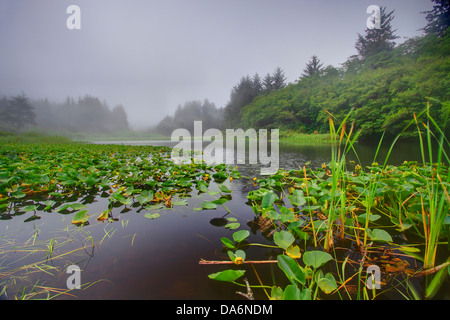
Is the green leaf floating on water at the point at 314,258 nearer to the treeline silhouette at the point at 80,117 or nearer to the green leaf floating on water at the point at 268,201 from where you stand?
the green leaf floating on water at the point at 268,201

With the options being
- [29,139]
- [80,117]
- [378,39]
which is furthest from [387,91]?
[80,117]

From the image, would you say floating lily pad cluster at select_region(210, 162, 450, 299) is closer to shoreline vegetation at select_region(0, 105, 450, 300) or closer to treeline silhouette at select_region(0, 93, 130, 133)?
shoreline vegetation at select_region(0, 105, 450, 300)

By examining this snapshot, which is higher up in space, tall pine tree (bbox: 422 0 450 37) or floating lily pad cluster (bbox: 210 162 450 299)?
tall pine tree (bbox: 422 0 450 37)

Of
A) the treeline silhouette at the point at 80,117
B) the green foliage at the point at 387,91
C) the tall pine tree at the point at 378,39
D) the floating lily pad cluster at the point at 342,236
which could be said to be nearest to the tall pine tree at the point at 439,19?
the green foliage at the point at 387,91

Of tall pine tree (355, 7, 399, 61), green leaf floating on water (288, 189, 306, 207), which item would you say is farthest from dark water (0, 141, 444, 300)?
tall pine tree (355, 7, 399, 61)

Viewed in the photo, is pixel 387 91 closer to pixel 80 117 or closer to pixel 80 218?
pixel 80 218

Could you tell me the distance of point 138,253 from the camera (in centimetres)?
92

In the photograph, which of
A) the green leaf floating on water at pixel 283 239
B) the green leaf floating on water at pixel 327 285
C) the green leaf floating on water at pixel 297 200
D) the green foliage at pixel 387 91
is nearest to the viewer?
the green leaf floating on water at pixel 327 285

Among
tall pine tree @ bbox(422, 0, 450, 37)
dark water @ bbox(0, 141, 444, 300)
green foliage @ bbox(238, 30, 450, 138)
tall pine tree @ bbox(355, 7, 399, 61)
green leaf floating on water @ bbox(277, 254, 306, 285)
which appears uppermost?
tall pine tree @ bbox(355, 7, 399, 61)

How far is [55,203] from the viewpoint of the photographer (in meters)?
1.56

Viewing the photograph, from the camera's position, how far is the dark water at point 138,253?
707mm

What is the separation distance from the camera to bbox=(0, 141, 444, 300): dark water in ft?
2.32
